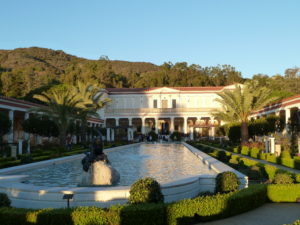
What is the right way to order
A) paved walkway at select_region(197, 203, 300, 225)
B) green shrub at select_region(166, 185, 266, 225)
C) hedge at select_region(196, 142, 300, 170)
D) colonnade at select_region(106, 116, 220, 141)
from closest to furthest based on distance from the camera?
1. green shrub at select_region(166, 185, 266, 225)
2. paved walkway at select_region(197, 203, 300, 225)
3. hedge at select_region(196, 142, 300, 170)
4. colonnade at select_region(106, 116, 220, 141)

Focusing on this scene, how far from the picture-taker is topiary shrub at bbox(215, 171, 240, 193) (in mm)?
7648

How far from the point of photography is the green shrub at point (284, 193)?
7539 millimetres

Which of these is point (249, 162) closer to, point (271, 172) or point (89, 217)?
point (271, 172)

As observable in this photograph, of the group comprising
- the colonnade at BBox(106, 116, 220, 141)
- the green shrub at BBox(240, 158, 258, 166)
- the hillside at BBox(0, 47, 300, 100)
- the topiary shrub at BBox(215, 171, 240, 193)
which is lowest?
the green shrub at BBox(240, 158, 258, 166)

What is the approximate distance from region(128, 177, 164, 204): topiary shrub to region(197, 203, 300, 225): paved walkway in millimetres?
1058

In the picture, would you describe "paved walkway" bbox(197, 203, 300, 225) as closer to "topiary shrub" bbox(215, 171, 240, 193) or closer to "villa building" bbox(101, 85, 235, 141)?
"topiary shrub" bbox(215, 171, 240, 193)

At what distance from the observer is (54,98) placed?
25.7m

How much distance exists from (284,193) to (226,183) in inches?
49.8

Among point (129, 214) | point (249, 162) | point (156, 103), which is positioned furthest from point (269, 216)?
point (156, 103)

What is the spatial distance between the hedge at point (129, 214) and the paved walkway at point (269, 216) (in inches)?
10.1

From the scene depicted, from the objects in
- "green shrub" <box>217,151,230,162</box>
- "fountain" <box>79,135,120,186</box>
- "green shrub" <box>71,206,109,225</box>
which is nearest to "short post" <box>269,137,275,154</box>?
"green shrub" <box>217,151,230,162</box>

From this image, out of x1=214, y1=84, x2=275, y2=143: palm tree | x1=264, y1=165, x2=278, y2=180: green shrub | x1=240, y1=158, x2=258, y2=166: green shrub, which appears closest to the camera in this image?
x1=264, y1=165, x2=278, y2=180: green shrub

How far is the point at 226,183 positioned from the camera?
7.66 metres

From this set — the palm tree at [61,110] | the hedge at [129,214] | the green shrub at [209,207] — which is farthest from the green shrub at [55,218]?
the palm tree at [61,110]
